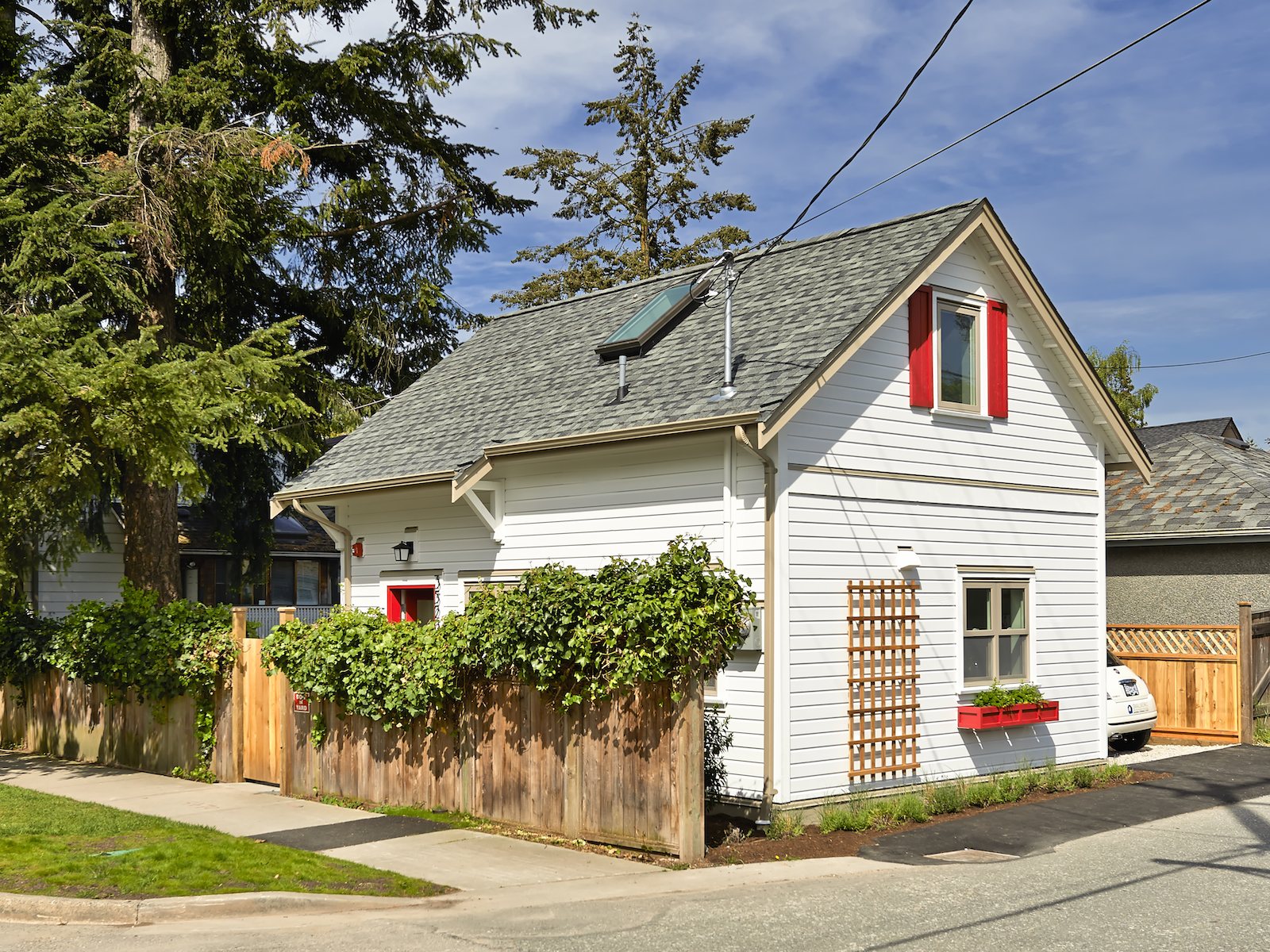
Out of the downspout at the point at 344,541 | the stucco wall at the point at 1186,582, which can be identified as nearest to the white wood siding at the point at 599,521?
the downspout at the point at 344,541

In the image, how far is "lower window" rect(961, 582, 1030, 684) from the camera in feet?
47.4

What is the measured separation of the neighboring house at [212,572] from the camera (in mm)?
28547

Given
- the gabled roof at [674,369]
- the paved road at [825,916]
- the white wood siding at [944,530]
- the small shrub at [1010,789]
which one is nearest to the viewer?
the paved road at [825,916]

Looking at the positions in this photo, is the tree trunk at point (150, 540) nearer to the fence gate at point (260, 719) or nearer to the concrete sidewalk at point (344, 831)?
the concrete sidewalk at point (344, 831)

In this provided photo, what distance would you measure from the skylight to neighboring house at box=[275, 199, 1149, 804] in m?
0.06

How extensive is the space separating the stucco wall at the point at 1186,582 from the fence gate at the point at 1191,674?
1.05 m

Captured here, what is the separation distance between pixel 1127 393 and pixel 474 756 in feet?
104

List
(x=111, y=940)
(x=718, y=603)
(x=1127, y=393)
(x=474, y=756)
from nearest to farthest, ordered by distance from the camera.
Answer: (x=111, y=940)
(x=718, y=603)
(x=474, y=756)
(x=1127, y=393)

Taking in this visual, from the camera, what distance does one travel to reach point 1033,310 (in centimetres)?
1559

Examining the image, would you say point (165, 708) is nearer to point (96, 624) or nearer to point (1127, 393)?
point (96, 624)

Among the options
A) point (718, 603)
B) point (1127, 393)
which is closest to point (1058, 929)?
point (718, 603)

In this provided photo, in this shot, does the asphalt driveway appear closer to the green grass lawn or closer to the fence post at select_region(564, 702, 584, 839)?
the fence post at select_region(564, 702, 584, 839)

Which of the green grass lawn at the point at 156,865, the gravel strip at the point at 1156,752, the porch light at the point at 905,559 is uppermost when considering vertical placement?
the porch light at the point at 905,559

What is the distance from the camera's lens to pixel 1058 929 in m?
8.34
